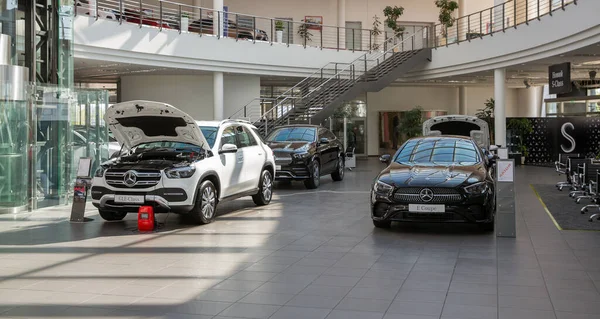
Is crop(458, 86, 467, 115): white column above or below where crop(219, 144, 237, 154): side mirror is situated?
above

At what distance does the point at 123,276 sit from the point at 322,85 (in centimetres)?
1902

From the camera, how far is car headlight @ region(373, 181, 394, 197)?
9.31 metres

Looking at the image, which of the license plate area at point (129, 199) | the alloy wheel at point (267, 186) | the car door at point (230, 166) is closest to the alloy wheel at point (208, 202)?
the car door at point (230, 166)

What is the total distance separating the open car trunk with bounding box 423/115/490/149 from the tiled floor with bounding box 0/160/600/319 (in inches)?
355

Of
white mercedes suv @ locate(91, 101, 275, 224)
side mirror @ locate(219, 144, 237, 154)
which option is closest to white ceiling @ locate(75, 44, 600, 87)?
white mercedes suv @ locate(91, 101, 275, 224)

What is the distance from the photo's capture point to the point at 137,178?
9.74m

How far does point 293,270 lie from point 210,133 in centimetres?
468

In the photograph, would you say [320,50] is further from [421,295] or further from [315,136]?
[421,295]

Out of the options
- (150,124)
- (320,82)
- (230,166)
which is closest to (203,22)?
(320,82)

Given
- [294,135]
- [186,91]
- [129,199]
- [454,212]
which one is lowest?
[454,212]

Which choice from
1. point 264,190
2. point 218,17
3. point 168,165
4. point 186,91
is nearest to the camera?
point 168,165

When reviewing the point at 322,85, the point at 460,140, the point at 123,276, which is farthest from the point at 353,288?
the point at 322,85

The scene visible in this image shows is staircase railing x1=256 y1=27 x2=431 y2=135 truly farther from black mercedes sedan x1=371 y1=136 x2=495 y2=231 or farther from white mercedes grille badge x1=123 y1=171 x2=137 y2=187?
black mercedes sedan x1=371 y1=136 x2=495 y2=231

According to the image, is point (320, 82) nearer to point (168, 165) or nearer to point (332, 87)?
point (332, 87)
